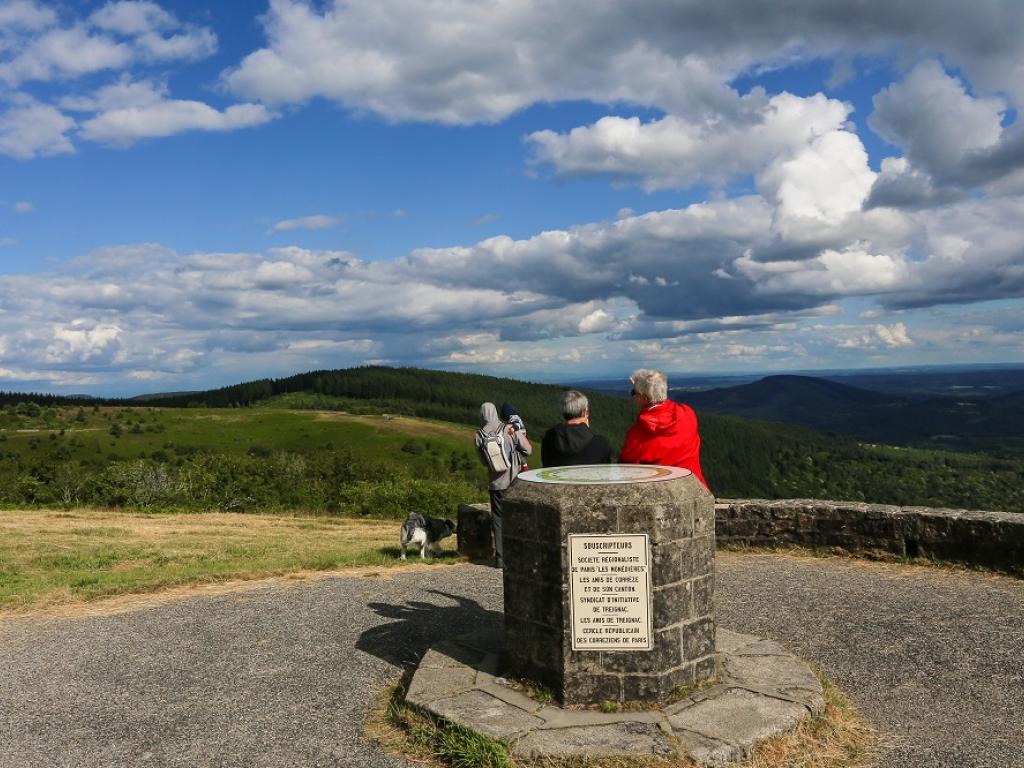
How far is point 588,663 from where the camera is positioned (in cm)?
518

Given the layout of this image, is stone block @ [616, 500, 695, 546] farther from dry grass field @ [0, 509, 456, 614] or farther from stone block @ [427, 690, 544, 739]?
dry grass field @ [0, 509, 456, 614]

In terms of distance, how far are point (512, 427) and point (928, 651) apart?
16.2ft

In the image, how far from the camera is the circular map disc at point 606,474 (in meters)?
5.44

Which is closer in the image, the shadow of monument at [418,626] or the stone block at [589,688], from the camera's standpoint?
the stone block at [589,688]

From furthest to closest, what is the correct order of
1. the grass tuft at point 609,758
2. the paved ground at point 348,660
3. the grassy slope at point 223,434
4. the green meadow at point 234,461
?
the grassy slope at point 223,434 < the green meadow at point 234,461 < the paved ground at point 348,660 < the grass tuft at point 609,758

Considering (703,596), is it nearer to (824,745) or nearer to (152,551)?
(824,745)

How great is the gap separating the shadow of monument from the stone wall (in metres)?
4.52

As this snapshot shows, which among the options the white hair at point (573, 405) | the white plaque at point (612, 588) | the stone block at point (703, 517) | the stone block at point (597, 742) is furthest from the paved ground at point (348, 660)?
the white hair at point (573, 405)

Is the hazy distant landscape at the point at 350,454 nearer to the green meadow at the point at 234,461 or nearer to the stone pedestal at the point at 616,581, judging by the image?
the green meadow at the point at 234,461

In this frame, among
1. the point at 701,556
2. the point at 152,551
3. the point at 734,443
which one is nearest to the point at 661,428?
the point at 701,556

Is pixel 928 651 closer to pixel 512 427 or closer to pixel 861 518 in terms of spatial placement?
pixel 861 518

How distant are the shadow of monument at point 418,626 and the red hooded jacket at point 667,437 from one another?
7.17 ft

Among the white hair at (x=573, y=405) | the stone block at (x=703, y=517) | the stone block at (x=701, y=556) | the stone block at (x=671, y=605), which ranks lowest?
the stone block at (x=671, y=605)

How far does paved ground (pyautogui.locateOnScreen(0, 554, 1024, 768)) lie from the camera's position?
16.5ft
